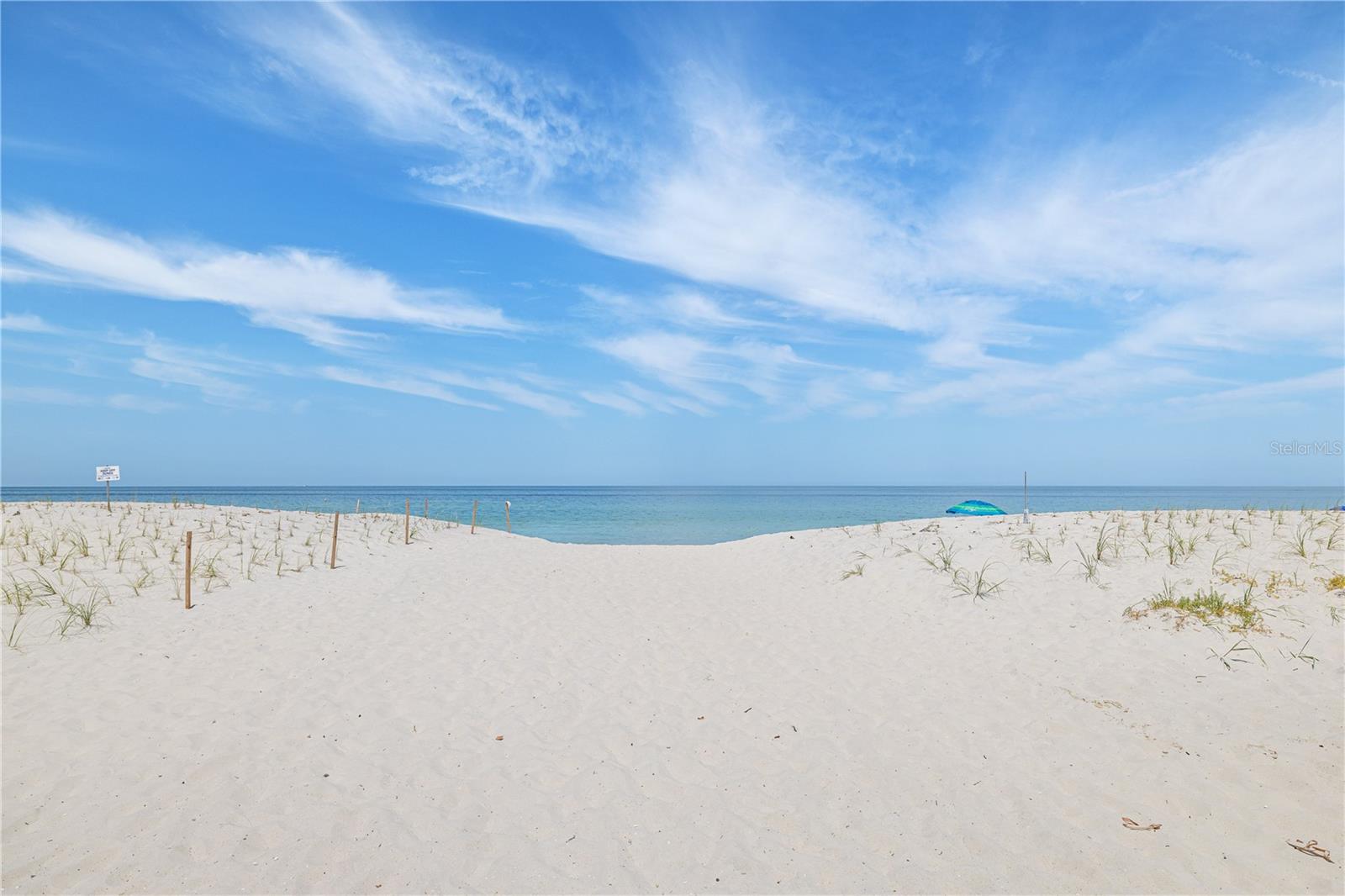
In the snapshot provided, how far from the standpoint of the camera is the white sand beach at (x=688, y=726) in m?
4.51

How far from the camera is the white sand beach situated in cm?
451

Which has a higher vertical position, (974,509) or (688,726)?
(974,509)

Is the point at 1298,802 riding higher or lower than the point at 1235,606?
lower

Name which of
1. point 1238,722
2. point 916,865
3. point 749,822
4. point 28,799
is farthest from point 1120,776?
point 28,799

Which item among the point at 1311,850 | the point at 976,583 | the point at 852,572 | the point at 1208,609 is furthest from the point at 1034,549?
the point at 1311,850

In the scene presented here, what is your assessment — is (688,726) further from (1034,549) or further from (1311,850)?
(1034,549)

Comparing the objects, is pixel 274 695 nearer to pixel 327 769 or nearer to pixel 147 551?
pixel 327 769

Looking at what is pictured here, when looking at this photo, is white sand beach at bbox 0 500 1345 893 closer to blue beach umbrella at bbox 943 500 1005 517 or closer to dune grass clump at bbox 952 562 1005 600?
dune grass clump at bbox 952 562 1005 600

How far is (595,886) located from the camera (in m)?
4.30

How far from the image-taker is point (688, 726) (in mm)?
6859

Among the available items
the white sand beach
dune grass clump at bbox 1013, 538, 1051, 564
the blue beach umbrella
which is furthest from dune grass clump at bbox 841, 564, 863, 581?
the blue beach umbrella

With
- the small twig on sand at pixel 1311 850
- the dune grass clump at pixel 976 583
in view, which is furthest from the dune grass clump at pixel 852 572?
the small twig on sand at pixel 1311 850

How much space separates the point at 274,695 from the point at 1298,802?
32.2 feet

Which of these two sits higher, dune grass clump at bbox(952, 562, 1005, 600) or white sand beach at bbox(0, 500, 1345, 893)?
dune grass clump at bbox(952, 562, 1005, 600)
